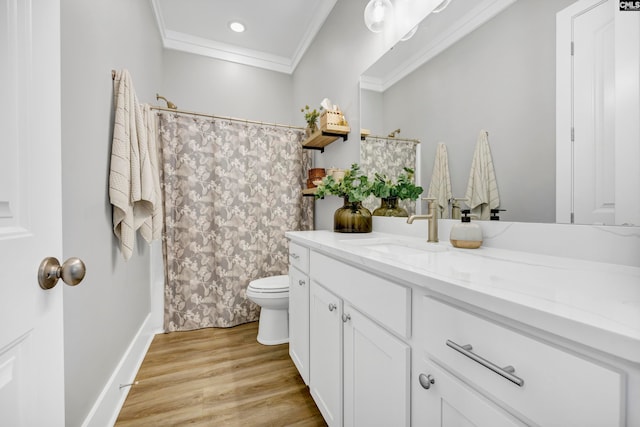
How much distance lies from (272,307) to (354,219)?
96 centimetres

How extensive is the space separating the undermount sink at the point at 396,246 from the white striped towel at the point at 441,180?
21 centimetres

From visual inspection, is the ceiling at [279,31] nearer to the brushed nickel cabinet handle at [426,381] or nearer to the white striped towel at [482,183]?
the white striped towel at [482,183]

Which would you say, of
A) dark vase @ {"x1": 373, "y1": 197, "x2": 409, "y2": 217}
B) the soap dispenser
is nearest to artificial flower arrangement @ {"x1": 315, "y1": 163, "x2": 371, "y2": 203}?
dark vase @ {"x1": 373, "y1": 197, "x2": 409, "y2": 217}

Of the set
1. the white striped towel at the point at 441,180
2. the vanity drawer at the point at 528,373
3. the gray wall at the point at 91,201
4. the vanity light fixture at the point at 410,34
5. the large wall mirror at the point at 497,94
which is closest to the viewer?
the vanity drawer at the point at 528,373

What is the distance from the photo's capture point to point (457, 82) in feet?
3.91

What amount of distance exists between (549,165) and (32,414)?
142cm

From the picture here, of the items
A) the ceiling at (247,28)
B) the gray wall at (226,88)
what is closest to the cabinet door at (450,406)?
the ceiling at (247,28)

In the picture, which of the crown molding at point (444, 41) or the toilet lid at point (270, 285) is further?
the toilet lid at point (270, 285)

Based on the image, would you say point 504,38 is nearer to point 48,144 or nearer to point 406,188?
point 406,188

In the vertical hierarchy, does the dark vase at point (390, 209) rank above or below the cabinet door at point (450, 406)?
above

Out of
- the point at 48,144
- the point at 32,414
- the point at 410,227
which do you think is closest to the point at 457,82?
the point at 410,227

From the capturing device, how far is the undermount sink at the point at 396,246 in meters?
1.12

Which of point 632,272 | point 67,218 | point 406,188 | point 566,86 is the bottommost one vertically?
point 632,272

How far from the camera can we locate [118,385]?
1.40 meters
